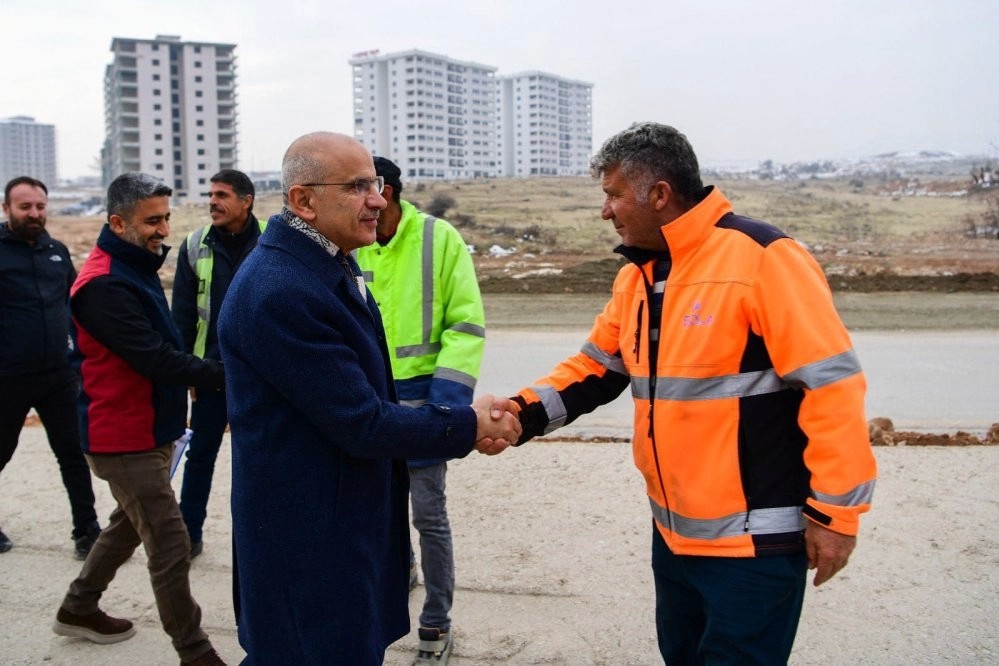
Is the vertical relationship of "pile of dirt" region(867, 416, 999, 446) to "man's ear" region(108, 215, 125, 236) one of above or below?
below

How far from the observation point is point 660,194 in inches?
117

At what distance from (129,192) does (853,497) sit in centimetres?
335

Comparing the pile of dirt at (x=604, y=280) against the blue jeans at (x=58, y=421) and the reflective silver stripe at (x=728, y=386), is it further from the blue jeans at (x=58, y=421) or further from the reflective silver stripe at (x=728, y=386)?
the reflective silver stripe at (x=728, y=386)

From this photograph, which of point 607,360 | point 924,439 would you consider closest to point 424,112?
point 924,439

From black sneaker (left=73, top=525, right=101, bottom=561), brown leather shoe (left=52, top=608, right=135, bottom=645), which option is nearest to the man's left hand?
brown leather shoe (left=52, top=608, right=135, bottom=645)

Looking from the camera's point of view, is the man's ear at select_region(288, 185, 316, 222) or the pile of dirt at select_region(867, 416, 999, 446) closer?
the man's ear at select_region(288, 185, 316, 222)

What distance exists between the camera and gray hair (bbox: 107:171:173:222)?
418 cm

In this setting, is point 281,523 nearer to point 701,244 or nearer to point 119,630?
point 701,244

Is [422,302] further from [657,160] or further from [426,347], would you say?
[657,160]

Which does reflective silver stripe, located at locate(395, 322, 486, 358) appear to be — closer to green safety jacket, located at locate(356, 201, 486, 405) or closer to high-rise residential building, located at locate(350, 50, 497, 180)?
Answer: green safety jacket, located at locate(356, 201, 486, 405)

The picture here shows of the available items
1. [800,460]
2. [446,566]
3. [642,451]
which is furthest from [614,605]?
[800,460]

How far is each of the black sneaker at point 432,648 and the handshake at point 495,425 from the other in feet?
4.17

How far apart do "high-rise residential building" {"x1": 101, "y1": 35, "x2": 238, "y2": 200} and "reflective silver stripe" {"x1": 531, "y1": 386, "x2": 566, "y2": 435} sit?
336 ft

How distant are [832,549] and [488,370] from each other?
8.94 metres
